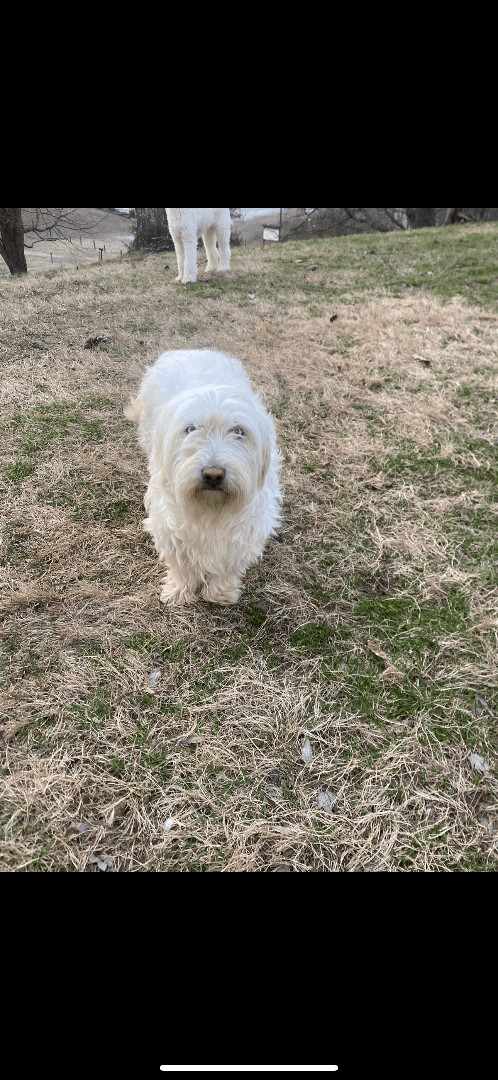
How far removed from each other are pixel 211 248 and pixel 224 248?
27 cm

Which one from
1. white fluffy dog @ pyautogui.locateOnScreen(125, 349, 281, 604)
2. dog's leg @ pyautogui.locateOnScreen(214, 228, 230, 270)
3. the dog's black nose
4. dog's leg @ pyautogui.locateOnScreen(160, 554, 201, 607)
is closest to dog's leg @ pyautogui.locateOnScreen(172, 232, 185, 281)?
dog's leg @ pyautogui.locateOnScreen(214, 228, 230, 270)

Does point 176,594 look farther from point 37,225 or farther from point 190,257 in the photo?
point 190,257

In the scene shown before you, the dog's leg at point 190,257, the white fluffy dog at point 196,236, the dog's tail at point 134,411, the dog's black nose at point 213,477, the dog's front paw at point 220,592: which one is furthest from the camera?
the dog's leg at point 190,257

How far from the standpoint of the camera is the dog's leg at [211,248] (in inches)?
349

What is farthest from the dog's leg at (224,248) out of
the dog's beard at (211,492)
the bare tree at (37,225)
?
the dog's beard at (211,492)

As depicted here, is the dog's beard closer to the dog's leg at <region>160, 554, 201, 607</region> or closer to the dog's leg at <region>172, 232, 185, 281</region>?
the dog's leg at <region>160, 554, 201, 607</region>

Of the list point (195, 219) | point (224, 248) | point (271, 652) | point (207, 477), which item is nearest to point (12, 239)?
point (207, 477)

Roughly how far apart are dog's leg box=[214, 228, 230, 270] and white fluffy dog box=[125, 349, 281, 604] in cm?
625

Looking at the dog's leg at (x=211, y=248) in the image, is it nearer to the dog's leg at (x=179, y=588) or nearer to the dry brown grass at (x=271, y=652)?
the dry brown grass at (x=271, y=652)

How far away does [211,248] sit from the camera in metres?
9.23

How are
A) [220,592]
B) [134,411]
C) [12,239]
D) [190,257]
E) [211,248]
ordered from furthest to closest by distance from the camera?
[211,248] → [190,257] → [134,411] → [220,592] → [12,239]

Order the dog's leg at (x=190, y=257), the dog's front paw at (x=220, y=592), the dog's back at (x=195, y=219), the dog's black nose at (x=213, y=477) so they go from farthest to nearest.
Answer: the dog's leg at (x=190, y=257) → the dog's back at (x=195, y=219) → the dog's front paw at (x=220, y=592) → the dog's black nose at (x=213, y=477)
